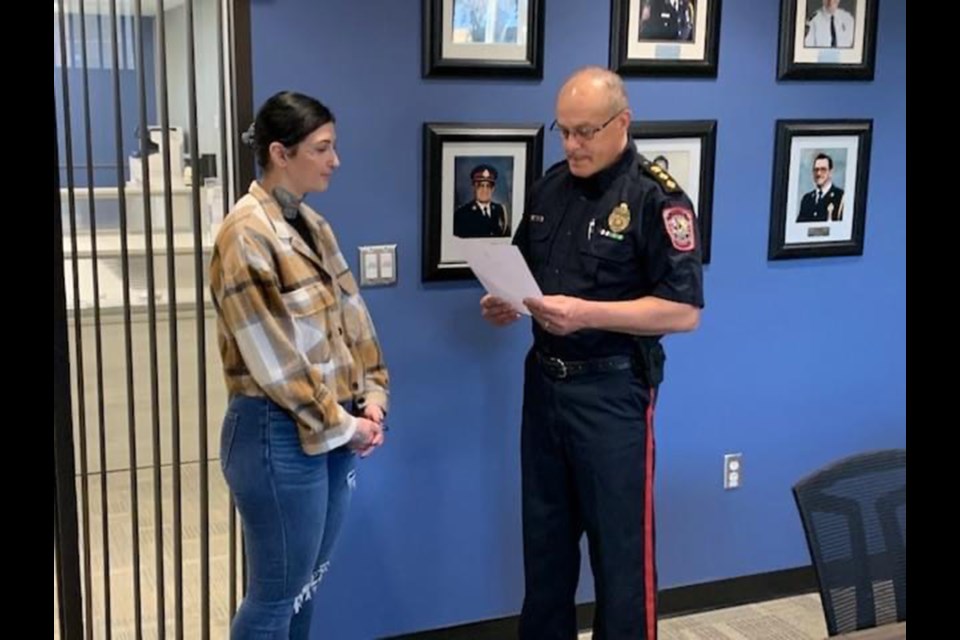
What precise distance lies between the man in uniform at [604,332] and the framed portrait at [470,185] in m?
0.23

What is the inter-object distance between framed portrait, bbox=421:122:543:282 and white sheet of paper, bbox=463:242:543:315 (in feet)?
1.09

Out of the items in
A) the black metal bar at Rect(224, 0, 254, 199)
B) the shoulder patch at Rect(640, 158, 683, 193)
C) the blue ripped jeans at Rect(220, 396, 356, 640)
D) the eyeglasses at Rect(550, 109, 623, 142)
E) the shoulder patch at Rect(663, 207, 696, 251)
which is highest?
the black metal bar at Rect(224, 0, 254, 199)

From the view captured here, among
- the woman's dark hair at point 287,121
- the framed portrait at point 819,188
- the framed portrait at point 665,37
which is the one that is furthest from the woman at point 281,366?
the framed portrait at point 819,188

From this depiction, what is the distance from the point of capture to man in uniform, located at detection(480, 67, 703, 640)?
2.21 m

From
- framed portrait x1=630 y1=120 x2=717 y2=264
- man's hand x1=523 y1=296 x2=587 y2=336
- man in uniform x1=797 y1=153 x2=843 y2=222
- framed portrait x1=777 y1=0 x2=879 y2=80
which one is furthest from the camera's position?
man in uniform x1=797 y1=153 x2=843 y2=222

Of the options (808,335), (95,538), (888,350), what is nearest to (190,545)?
(95,538)

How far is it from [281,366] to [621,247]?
796 millimetres

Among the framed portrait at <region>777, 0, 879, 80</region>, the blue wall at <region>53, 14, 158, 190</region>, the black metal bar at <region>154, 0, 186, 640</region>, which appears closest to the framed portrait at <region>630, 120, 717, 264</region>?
the framed portrait at <region>777, 0, 879, 80</region>

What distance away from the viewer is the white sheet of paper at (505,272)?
2.17m

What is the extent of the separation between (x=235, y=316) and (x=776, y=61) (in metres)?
1.78

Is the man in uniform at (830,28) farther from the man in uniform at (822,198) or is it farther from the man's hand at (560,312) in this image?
the man's hand at (560,312)

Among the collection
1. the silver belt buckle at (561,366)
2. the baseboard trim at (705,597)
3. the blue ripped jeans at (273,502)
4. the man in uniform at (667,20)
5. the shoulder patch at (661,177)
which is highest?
the man in uniform at (667,20)

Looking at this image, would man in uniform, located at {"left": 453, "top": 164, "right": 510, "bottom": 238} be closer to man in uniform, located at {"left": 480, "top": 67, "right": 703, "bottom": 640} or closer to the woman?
man in uniform, located at {"left": 480, "top": 67, "right": 703, "bottom": 640}
